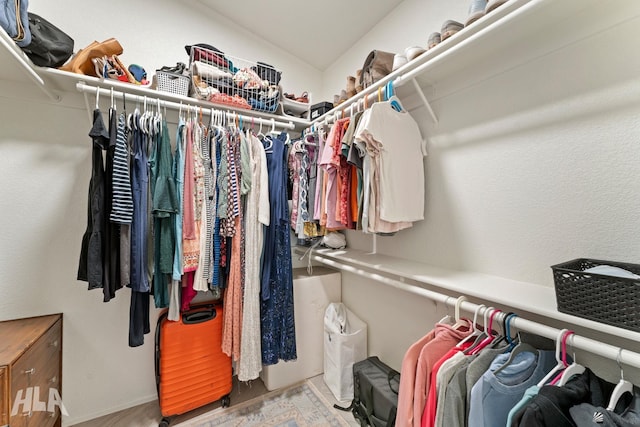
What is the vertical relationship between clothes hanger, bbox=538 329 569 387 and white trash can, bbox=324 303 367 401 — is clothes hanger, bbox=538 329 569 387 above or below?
above

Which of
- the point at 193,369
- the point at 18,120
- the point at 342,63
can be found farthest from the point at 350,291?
the point at 18,120

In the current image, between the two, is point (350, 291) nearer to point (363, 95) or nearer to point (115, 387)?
point (363, 95)

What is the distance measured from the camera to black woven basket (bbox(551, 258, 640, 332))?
2.09ft

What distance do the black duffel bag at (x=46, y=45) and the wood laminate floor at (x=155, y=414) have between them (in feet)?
6.64

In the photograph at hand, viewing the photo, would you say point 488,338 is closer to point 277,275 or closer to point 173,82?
point 277,275

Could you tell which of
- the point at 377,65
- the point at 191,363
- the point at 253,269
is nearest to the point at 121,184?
the point at 253,269

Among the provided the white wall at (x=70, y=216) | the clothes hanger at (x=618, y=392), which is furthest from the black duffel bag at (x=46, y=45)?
the clothes hanger at (x=618, y=392)

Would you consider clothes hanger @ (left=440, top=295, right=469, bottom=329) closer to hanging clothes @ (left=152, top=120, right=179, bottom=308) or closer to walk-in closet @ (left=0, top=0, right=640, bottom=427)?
walk-in closet @ (left=0, top=0, right=640, bottom=427)

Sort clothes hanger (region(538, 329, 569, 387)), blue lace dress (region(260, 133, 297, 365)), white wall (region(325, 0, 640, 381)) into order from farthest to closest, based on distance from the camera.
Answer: blue lace dress (region(260, 133, 297, 365)) → white wall (region(325, 0, 640, 381)) → clothes hanger (region(538, 329, 569, 387))

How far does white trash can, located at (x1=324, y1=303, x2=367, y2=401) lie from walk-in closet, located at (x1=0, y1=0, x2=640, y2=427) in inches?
2.9

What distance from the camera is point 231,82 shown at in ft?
5.39

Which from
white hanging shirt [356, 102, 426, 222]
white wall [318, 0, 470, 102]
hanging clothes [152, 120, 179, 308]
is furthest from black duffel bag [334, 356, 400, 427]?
white wall [318, 0, 470, 102]

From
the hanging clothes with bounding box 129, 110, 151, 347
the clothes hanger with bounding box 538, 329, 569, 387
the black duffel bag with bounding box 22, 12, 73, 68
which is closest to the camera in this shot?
the clothes hanger with bounding box 538, 329, 569, 387

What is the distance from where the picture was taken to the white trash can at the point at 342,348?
1.69 m
